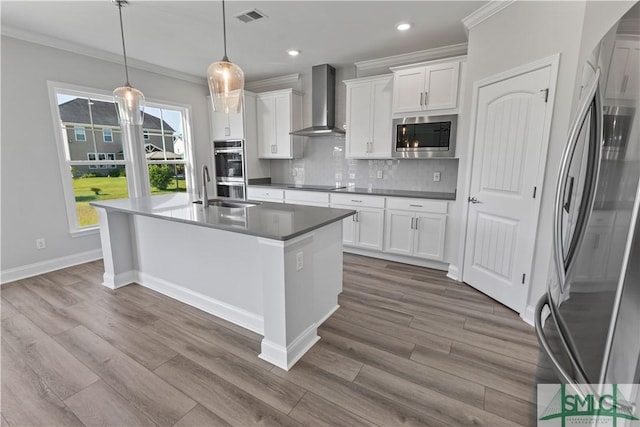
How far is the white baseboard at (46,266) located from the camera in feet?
10.7

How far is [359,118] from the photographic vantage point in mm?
4113

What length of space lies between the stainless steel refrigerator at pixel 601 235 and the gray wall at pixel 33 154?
483 centimetres

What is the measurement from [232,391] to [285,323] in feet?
1.56

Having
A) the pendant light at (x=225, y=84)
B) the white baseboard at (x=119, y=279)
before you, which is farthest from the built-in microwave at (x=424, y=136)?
the white baseboard at (x=119, y=279)

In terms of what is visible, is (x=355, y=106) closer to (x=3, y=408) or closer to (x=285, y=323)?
(x=285, y=323)

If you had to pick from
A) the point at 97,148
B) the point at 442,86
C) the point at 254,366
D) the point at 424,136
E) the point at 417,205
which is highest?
the point at 442,86

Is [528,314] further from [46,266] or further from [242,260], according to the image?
[46,266]

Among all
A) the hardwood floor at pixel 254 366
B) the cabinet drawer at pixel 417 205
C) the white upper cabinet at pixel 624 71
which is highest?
the white upper cabinet at pixel 624 71

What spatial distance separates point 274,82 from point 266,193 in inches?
78.6

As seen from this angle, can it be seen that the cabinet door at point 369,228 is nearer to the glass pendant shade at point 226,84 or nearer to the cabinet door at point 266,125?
the cabinet door at point 266,125

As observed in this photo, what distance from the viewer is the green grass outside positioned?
3.85 meters

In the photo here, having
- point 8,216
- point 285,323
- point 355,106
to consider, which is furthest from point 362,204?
point 8,216

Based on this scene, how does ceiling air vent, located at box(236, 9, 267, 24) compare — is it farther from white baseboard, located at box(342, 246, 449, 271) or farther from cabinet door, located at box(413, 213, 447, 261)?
white baseboard, located at box(342, 246, 449, 271)

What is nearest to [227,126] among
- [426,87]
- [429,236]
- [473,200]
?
[426,87]
